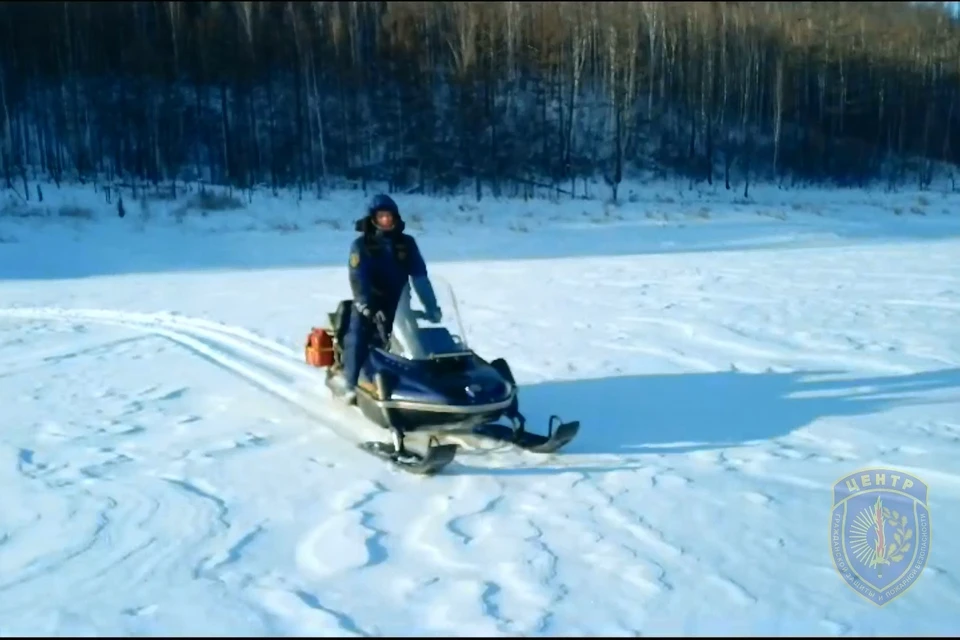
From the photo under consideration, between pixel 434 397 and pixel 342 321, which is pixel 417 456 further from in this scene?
pixel 342 321

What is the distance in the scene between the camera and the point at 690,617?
12.6ft

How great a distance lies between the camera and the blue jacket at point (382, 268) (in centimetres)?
692

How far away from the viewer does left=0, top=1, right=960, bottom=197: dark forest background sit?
39.5 metres

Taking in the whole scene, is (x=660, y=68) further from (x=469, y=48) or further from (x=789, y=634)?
(x=789, y=634)

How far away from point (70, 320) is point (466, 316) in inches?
212

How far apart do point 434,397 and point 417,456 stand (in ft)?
1.29

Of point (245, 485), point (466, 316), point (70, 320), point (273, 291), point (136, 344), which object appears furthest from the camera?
point (273, 291)

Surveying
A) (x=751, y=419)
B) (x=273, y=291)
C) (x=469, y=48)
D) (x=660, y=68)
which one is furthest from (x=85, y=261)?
(x=660, y=68)

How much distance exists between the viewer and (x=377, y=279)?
275 inches

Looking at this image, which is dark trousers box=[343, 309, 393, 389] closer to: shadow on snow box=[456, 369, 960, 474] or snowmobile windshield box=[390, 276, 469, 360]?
snowmobile windshield box=[390, 276, 469, 360]

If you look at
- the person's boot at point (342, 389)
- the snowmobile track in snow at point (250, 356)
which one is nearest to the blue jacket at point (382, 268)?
the person's boot at point (342, 389)

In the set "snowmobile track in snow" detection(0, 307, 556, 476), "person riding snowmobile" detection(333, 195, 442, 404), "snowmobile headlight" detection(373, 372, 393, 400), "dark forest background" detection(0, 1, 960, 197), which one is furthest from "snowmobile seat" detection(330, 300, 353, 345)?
"dark forest background" detection(0, 1, 960, 197)

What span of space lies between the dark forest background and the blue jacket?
3040cm

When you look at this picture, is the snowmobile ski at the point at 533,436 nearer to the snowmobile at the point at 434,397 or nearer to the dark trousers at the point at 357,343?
the snowmobile at the point at 434,397
